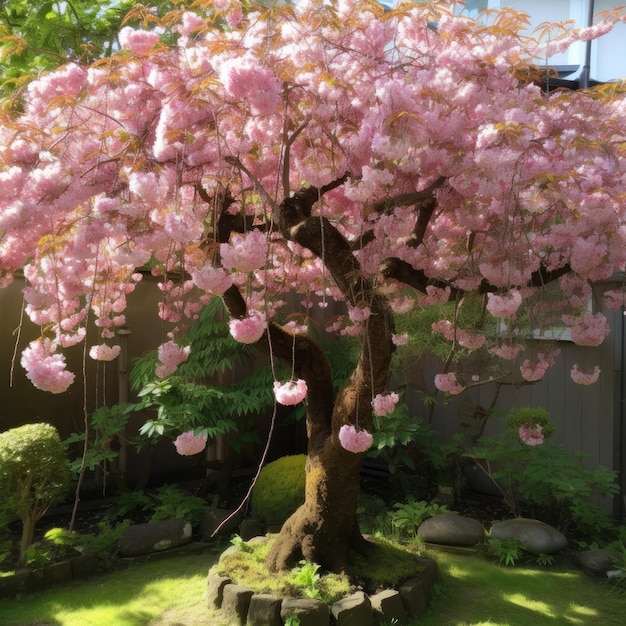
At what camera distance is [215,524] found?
185 inches

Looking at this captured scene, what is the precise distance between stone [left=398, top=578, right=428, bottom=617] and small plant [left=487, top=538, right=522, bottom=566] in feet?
3.32

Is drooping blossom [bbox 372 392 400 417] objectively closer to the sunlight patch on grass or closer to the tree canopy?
the tree canopy

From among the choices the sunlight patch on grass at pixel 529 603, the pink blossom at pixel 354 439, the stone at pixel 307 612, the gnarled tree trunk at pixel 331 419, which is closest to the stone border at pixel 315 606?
the stone at pixel 307 612

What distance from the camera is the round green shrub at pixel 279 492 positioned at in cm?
473

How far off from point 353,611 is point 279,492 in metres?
1.74

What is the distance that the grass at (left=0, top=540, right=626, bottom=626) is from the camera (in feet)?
11.1

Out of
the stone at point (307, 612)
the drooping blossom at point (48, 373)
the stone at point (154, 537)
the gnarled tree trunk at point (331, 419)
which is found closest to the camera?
the drooping blossom at point (48, 373)

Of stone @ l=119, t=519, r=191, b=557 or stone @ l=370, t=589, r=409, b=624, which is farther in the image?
stone @ l=119, t=519, r=191, b=557

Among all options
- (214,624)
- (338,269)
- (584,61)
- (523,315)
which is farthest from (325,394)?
(584,61)

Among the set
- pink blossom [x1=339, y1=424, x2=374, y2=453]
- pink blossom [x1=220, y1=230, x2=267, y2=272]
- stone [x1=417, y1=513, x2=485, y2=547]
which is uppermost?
pink blossom [x1=220, y1=230, x2=267, y2=272]

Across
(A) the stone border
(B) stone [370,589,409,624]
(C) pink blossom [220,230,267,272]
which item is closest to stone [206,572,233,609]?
(A) the stone border

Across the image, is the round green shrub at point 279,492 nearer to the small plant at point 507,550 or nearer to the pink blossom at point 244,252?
the small plant at point 507,550

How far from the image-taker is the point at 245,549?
3816mm

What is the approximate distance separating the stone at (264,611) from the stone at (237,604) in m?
0.06
